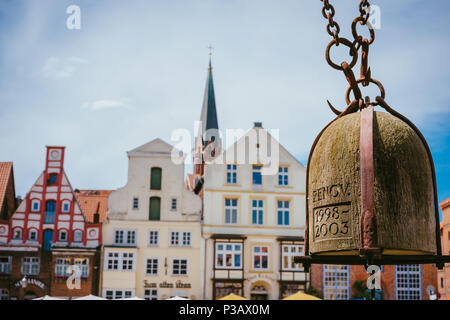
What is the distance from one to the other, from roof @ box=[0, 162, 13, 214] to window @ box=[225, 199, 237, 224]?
40.5 feet

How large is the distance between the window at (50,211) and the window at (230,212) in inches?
366

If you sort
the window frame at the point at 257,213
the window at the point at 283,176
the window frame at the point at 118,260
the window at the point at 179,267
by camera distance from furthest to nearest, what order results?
the window at the point at 283,176
the window frame at the point at 257,213
the window at the point at 179,267
the window frame at the point at 118,260

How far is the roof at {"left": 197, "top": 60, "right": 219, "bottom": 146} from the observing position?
2227 inches

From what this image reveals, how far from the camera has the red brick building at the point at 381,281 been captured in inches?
1287

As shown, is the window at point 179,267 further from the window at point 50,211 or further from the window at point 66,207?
the window at point 50,211

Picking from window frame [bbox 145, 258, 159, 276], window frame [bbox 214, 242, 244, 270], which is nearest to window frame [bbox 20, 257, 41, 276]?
window frame [bbox 145, 258, 159, 276]

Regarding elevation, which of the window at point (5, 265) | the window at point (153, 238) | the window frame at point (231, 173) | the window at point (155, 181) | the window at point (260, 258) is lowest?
the window at point (5, 265)

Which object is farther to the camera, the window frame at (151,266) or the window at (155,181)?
the window at (155,181)

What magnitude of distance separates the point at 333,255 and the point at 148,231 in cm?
2880

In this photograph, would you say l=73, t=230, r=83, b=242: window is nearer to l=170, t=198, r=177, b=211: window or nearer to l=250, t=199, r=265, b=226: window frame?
l=170, t=198, r=177, b=211: window

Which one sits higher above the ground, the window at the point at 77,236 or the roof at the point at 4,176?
the roof at the point at 4,176

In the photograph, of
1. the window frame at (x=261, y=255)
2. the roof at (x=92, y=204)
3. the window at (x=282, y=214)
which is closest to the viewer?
the window frame at (x=261, y=255)

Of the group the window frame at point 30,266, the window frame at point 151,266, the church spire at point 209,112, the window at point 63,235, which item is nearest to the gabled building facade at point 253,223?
the window frame at point 151,266
